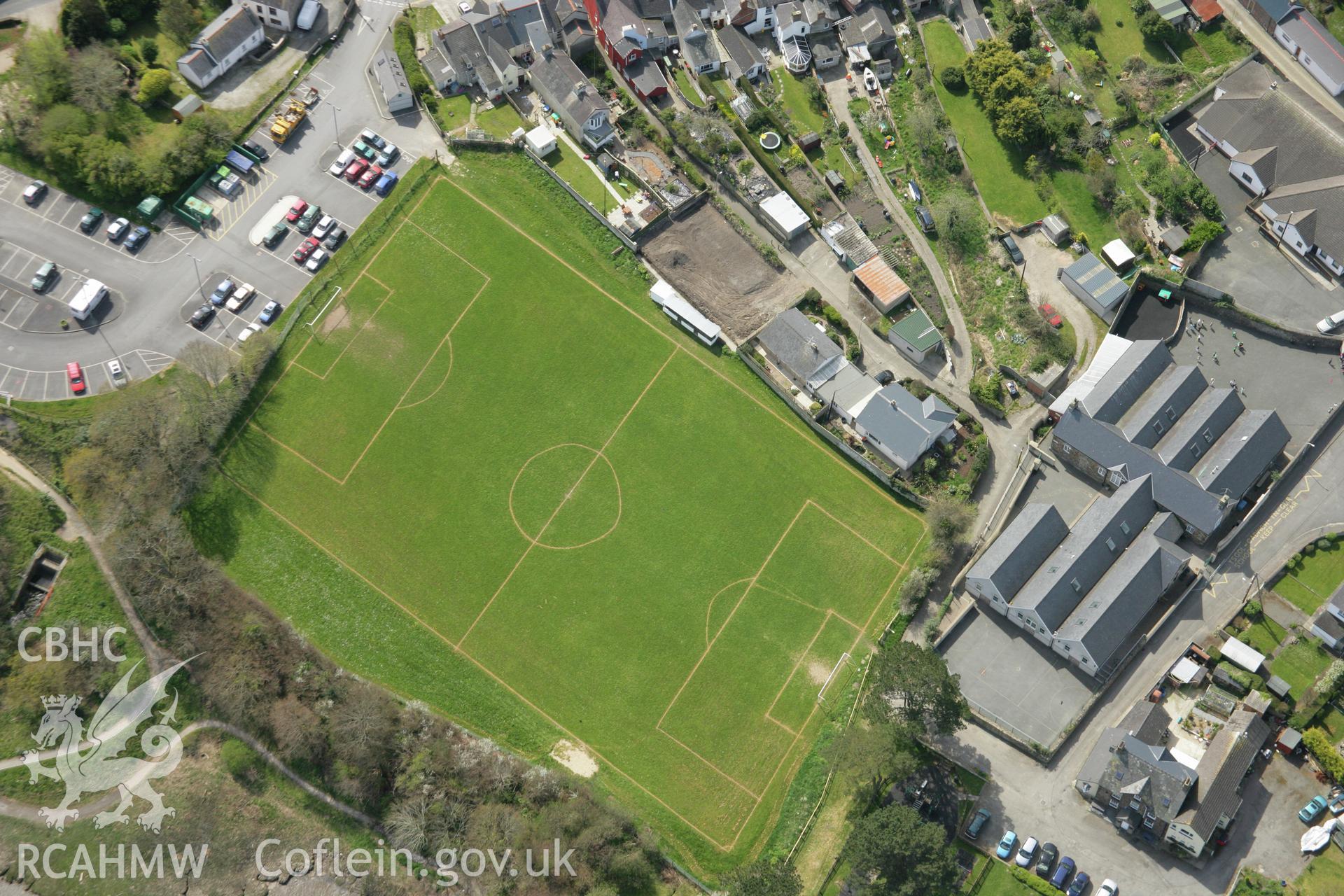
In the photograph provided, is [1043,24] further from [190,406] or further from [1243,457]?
[190,406]

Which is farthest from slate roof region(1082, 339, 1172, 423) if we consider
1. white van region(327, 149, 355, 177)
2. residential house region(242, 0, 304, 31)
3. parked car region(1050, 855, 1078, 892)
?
residential house region(242, 0, 304, 31)

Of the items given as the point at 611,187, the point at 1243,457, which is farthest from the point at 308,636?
the point at 1243,457

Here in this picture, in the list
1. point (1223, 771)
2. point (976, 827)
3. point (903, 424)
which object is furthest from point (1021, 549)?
point (976, 827)

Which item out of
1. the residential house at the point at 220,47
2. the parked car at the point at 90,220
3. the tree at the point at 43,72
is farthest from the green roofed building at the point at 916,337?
the tree at the point at 43,72

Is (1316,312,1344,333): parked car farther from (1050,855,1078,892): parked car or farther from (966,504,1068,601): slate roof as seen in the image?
(1050,855,1078,892): parked car

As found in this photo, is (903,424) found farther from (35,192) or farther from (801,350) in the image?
(35,192)
